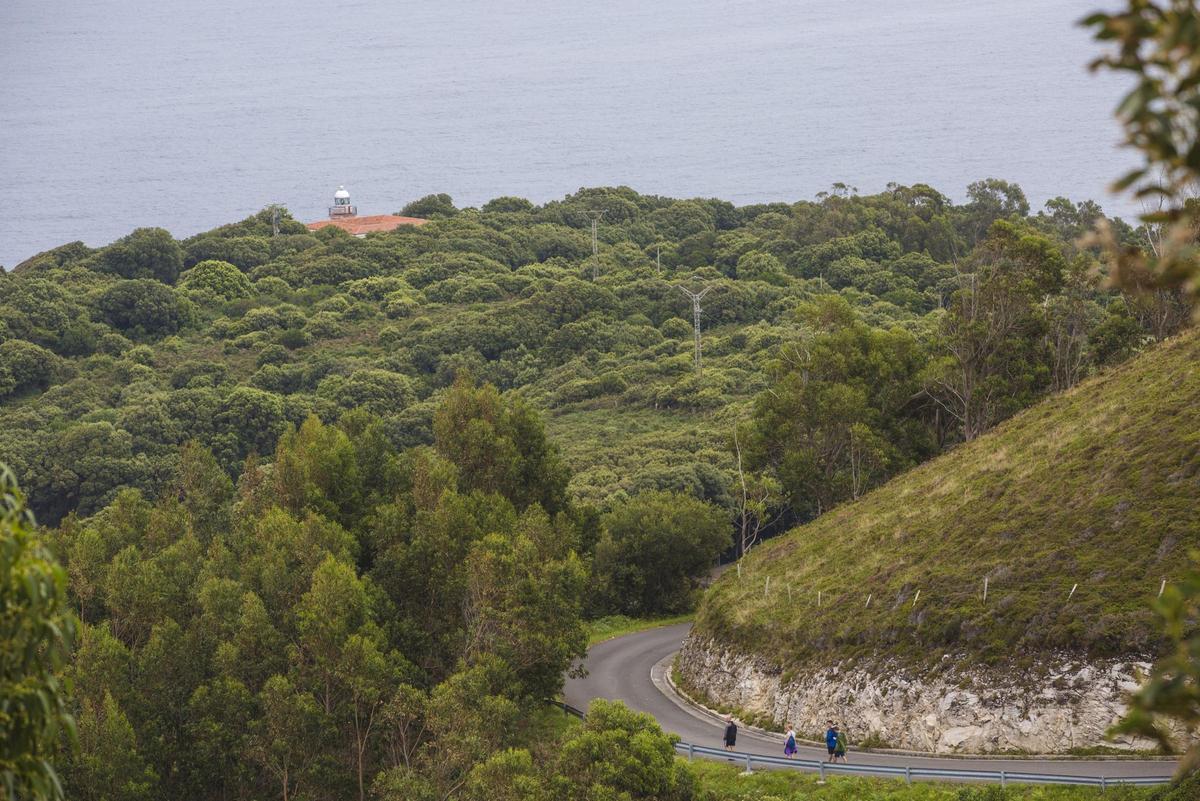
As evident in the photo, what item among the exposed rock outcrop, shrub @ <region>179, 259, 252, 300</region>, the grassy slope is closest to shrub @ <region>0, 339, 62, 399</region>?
shrub @ <region>179, 259, 252, 300</region>

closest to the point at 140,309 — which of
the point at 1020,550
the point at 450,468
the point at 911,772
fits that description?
the point at 450,468

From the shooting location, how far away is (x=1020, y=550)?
29.2 metres

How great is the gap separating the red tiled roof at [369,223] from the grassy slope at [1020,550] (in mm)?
96523

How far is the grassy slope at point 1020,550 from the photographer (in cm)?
2655

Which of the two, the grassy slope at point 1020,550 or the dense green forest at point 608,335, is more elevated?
the dense green forest at point 608,335

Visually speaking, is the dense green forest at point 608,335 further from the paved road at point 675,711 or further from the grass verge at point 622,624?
the paved road at point 675,711

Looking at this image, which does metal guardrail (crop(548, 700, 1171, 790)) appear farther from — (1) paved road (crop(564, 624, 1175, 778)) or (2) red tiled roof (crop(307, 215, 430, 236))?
(2) red tiled roof (crop(307, 215, 430, 236))

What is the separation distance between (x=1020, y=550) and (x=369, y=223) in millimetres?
110001

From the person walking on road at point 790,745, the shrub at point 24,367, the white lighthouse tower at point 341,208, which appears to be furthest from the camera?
the white lighthouse tower at point 341,208

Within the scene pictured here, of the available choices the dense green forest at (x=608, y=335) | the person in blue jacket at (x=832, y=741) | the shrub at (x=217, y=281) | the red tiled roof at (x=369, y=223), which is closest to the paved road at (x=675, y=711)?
the person in blue jacket at (x=832, y=741)

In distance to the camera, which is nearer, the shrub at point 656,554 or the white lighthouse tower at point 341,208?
the shrub at point 656,554

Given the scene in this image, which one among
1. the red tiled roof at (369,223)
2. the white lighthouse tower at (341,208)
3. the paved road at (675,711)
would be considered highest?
the white lighthouse tower at (341,208)

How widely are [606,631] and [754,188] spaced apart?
12106 cm

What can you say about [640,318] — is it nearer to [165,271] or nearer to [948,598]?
[165,271]
